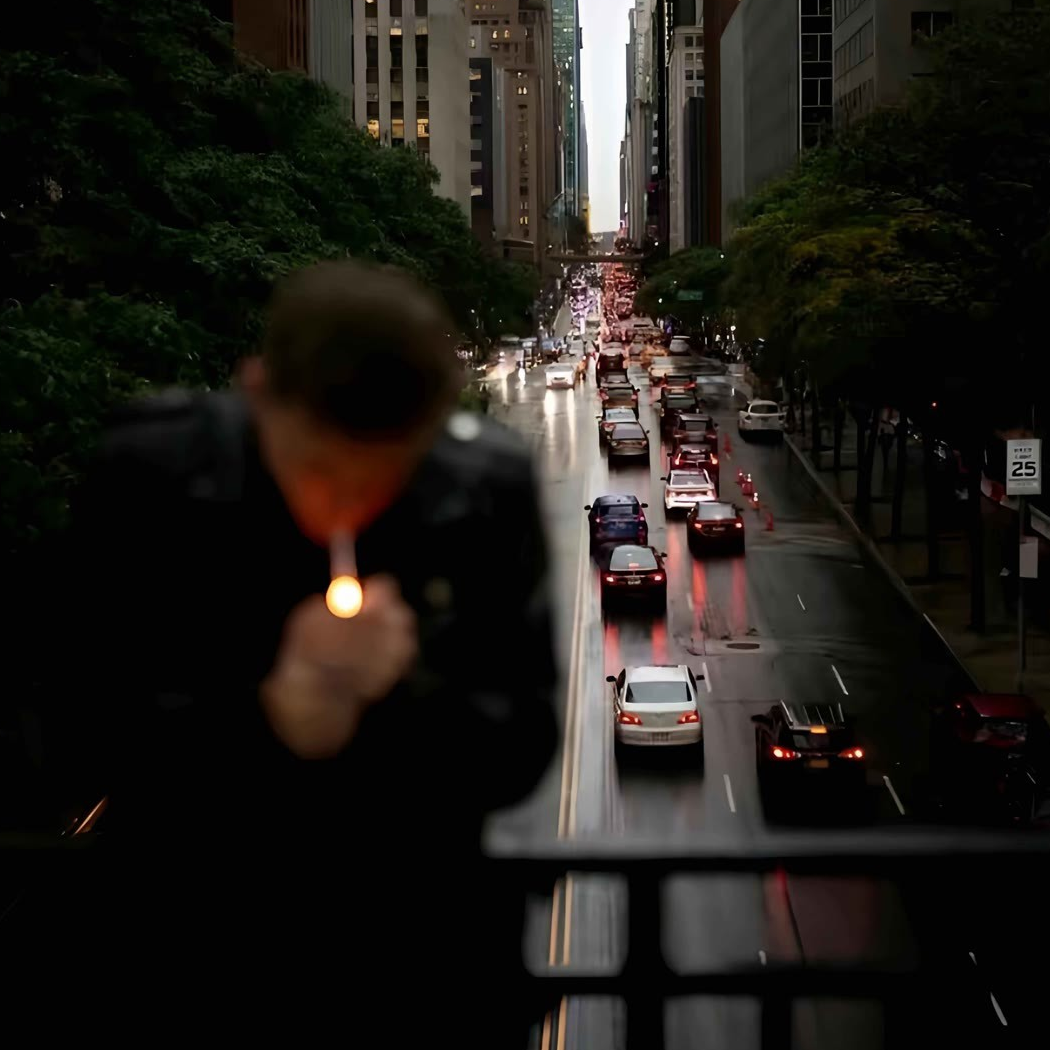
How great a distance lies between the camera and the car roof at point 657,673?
24.6 m

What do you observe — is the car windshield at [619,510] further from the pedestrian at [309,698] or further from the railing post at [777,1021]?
the pedestrian at [309,698]

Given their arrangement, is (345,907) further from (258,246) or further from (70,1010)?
(258,246)

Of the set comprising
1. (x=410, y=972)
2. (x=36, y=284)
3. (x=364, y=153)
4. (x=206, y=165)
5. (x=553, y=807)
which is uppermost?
(x=364, y=153)

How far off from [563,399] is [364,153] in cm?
5800

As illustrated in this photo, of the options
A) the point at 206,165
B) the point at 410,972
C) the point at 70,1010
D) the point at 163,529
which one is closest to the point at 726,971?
the point at 410,972

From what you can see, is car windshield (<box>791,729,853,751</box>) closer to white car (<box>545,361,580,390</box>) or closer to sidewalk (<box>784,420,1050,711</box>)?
sidewalk (<box>784,420,1050,711</box>)

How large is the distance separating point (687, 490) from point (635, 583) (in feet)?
46.6

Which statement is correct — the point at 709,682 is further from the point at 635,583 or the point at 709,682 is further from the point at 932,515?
the point at 932,515

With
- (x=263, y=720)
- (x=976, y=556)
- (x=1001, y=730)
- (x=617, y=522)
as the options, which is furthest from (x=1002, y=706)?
(x=617, y=522)

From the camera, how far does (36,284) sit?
20.0m

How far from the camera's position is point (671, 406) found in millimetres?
77438

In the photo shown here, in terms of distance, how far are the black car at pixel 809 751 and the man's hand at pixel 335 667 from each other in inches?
727

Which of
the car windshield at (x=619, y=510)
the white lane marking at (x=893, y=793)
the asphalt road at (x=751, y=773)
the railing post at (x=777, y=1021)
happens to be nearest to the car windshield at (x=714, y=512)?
the asphalt road at (x=751, y=773)

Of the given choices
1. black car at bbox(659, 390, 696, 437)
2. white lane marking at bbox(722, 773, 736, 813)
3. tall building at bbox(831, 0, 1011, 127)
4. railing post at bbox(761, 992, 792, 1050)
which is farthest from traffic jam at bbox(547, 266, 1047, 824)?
tall building at bbox(831, 0, 1011, 127)
